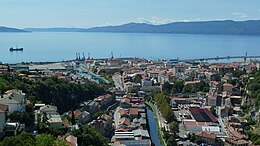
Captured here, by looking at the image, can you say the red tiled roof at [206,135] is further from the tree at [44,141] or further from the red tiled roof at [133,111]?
the tree at [44,141]

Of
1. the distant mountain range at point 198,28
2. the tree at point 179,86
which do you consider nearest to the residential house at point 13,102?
the tree at point 179,86

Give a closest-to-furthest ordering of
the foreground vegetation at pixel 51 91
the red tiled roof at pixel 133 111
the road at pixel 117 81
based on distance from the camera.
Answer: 1. the foreground vegetation at pixel 51 91
2. the red tiled roof at pixel 133 111
3. the road at pixel 117 81

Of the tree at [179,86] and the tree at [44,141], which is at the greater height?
the tree at [44,141]

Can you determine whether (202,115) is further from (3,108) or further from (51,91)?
(3,108)

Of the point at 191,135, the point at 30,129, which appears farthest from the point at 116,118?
the point at 30,129

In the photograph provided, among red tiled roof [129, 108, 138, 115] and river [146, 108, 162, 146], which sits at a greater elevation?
red tiled roof [129, 108, 138, 115]

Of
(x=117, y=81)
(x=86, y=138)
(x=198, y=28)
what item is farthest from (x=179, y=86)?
(x=198, y=28)

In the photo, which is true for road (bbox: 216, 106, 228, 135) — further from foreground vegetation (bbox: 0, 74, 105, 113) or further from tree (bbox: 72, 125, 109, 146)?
tree (bbox: 72, 125, 109, 146)

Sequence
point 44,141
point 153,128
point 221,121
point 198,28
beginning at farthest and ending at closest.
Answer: point 198,28 → point 221,121 → point 153,128 → point 44,141

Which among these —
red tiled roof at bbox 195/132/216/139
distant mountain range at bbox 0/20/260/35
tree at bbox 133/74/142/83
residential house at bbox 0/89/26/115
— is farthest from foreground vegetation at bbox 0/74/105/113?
distant mountain range at bbox 0/20/260/35

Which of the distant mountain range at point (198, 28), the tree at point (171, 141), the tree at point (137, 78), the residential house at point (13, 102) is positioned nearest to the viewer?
the residential house at point (13, 102)
